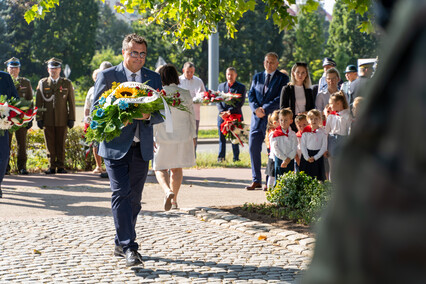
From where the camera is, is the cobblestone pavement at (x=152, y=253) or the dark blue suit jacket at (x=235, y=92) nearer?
the cobblestone pavement at (x=152, y=253)

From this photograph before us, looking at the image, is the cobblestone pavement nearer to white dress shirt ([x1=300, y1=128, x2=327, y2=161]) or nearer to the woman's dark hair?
the woman's dark hair

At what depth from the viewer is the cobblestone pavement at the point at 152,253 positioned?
5676 millimetres

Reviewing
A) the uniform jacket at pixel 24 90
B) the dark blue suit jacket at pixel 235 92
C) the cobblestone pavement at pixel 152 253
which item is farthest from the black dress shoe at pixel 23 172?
the cobblestone pavement at pixel 152 253

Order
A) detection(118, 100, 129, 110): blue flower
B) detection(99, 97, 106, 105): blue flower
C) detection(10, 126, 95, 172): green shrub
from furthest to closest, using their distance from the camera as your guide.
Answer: detection(10, 126, 95, 172): green shrub < detection(99, 97, 106, 105): blue flower < detection(118, 100, 129, 110): blue flower

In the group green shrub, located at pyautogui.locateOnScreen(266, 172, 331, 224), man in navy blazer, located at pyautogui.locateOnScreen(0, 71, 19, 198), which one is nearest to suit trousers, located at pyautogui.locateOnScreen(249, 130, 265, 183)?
A: green shrub, located at pyautogui.locateOnScreen(266, 172, 331, 224)

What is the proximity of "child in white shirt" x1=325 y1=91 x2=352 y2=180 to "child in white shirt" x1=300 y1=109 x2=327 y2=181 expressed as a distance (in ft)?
0.41

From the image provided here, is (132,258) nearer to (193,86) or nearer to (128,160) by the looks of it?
(128,160)

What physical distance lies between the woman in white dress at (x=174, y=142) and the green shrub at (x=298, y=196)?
3.80 feet

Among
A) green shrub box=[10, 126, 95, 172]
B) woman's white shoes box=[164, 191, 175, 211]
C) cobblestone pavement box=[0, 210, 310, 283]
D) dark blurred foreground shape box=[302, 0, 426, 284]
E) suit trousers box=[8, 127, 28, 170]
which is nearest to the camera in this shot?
dark blurred foreground shape box=[302, 0, 426, 284]

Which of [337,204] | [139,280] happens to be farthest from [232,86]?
[337,204]

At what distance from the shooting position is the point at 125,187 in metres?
6.05

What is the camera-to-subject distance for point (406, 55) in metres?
0.70

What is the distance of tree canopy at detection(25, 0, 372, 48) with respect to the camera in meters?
7.31

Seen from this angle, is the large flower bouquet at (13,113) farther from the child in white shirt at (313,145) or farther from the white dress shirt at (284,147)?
the child in white shirt at (313,145)
